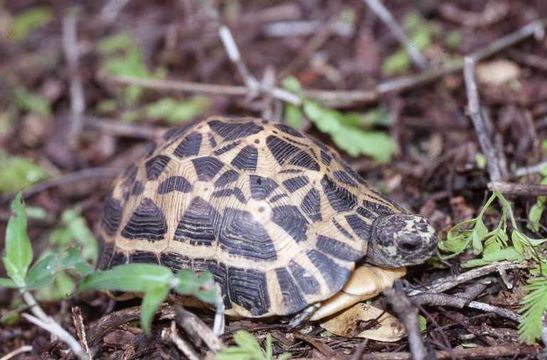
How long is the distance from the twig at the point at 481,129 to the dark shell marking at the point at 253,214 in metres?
0.70

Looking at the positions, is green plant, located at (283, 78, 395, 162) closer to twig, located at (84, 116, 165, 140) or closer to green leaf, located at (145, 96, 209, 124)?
green leaf, located at (145, 96, 209, 124)

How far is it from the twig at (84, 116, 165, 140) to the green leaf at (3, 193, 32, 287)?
214 centimetres

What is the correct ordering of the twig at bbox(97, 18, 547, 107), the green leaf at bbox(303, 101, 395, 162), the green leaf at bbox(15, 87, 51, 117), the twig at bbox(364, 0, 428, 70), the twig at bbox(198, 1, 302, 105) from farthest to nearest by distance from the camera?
the green leaf at bbox(15, 87, 51, 117) < the twig at bbox(364, 0, 428, 70) < the twig at bbox(97, 18, 547, 107) < the twig at bbox(198, 1, 302, 105) < the green leaf at bbox(303, 101, 395, 162)

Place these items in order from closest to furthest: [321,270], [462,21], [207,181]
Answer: [321,270] < [207,181] < [462,21]

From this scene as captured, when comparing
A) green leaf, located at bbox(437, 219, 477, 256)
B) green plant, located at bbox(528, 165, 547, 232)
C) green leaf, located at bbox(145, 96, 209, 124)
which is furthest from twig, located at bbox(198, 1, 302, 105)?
green plant, located at bbox(528, 165, 547, 232)

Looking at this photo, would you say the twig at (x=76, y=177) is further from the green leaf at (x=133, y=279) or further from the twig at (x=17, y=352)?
the green leaf at (x=133, y=279)

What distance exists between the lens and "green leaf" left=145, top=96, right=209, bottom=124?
5125mm

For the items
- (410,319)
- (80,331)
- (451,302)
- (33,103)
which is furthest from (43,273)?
(33,103)

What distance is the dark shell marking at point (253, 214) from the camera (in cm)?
290

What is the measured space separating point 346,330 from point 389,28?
140 inches

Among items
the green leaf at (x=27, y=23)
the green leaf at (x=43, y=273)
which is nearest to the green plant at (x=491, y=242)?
the green leaf at (x=43, y=273)

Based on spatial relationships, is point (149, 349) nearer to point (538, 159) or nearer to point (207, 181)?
point (207, 181)

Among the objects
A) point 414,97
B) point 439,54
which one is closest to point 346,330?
point 414,97

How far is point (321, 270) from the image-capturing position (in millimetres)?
2875
